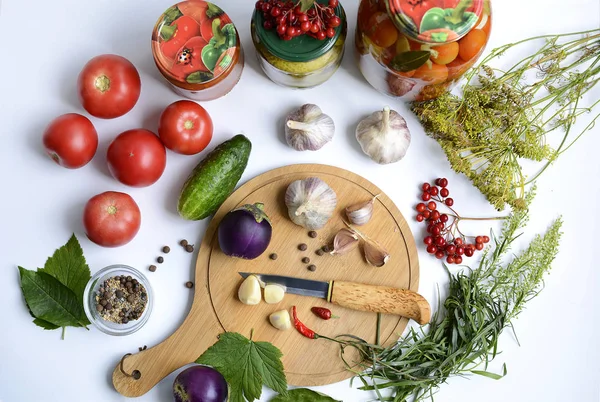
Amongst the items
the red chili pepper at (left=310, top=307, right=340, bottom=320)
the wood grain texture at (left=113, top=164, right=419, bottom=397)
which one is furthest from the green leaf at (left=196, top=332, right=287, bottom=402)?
the red chili pepper at (left=310, top=307, right=340, bottom=320)

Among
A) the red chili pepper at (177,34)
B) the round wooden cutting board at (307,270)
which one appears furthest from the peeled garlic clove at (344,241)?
the red chili pepper at (177,34)

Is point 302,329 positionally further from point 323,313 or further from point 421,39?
point 421,39

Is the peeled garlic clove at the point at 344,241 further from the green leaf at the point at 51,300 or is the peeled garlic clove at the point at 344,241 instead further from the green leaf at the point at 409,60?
the green leaf at the point at 51,300

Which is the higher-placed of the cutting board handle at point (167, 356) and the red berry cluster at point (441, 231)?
the red berry cluster at point (441, 231)

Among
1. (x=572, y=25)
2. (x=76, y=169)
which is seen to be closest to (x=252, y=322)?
(x=76, y=169)

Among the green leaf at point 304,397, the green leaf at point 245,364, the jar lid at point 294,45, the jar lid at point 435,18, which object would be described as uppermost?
the jar lid at point 435,18

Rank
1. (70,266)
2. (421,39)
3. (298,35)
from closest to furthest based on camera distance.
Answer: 1. (421,39)
2. (298,35)
3. (70,266)

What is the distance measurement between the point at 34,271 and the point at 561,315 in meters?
1.50

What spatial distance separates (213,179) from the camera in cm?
138

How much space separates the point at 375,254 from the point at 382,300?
0.41 feet

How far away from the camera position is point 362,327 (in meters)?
1.45

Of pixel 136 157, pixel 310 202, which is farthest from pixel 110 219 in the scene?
pixel 310 202

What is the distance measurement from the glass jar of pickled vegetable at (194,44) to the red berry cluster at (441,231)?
0.65 meters

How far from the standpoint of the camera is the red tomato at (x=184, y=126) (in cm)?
137
